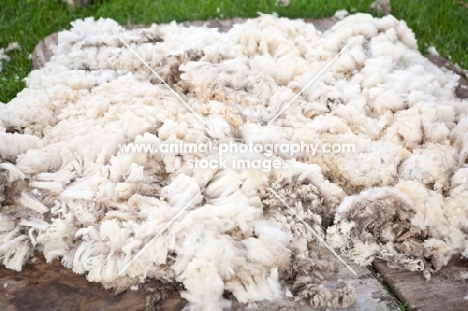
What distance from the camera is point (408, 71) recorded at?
9.20 ft

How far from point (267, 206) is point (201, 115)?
2.12 feet

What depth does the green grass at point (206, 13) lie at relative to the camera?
12.1 ft

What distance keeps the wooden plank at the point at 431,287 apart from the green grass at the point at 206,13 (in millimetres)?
2065

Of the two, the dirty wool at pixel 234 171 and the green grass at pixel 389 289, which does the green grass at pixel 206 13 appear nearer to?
the dirty wool at pixel 234 171

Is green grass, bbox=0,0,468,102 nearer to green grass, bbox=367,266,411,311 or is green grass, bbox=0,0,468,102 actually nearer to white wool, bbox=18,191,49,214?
white wool, bbox=18,191,49,214

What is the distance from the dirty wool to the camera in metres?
1.85

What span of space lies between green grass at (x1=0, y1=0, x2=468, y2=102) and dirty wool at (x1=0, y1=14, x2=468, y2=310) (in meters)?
0.86

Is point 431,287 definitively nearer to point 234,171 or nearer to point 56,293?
point 234,171

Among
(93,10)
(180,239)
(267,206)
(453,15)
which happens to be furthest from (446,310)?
(93,10)

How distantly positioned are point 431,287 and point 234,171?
0.87 m

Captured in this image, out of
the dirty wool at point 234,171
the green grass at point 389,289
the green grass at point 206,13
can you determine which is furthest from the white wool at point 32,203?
the green grass at point 206,13

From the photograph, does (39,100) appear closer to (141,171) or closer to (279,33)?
(141,171)

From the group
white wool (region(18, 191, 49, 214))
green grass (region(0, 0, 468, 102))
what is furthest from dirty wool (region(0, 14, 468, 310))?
green grass (region(0, 0, 468, 102))

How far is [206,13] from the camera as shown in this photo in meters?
Answer: 3.85
